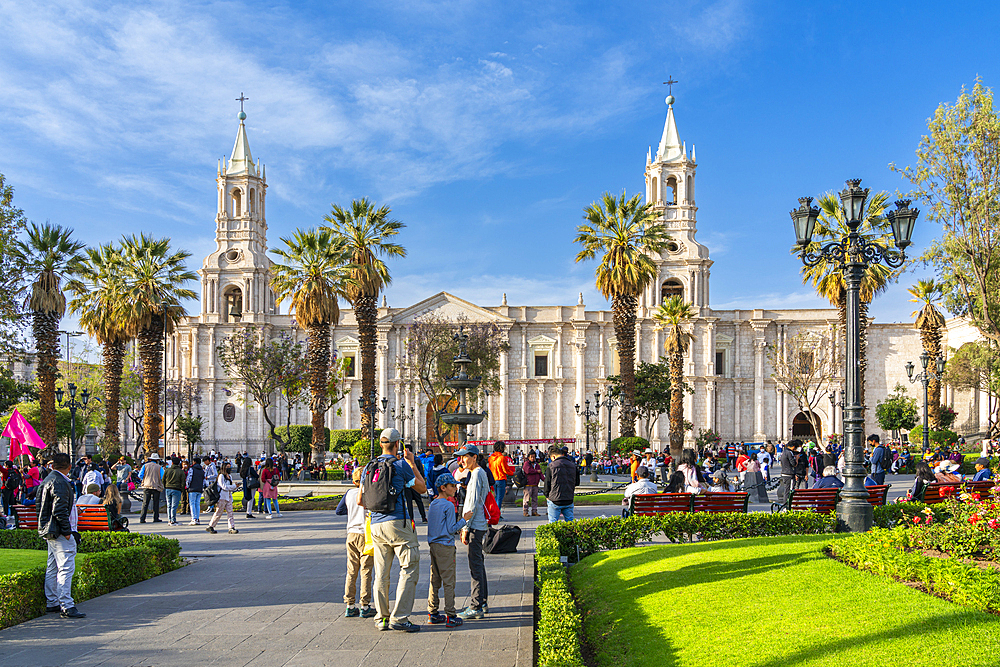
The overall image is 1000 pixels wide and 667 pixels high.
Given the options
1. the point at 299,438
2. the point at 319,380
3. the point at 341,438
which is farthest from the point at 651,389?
the point at 299,438

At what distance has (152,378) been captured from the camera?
33.4 metres

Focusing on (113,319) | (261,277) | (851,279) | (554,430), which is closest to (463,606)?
(851,279)

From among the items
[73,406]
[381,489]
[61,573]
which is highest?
[381,489]

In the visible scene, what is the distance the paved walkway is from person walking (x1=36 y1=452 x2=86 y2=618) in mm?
183

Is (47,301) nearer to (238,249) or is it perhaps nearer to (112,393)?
(112,393)

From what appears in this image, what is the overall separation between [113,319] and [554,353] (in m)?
30.9

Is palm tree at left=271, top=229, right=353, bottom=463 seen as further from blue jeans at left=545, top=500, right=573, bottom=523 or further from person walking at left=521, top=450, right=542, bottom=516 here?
blue jeans at left=545, top=500, right=573, bottom=523

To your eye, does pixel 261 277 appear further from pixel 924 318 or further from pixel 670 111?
pixel 924 318

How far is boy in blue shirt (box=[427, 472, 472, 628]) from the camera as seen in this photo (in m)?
7.56

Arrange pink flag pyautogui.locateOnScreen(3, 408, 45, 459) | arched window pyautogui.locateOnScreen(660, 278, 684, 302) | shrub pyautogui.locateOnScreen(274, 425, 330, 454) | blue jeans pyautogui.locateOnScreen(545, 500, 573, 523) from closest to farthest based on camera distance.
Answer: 1. blue jeans pyautogui.locateOnScreen(545, 500, 573, 523)
2. pink flag pyautogui.locateOnScreen(3, 408, 45, 459)
3. shrub pyautogui.locateOnScreen(274, 425, 330, 454)
4. arched window pyautogui.locateOnScreen(660, 278, 684, 302)

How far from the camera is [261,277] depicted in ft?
190

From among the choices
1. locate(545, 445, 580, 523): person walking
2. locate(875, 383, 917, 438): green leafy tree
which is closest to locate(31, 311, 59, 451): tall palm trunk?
locate(545, 445, 580, 523): person walking

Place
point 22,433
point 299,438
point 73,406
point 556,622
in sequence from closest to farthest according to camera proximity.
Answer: point 556,622 → point 22,433 → point 73,406 → point 299,438

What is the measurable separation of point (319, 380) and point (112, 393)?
979 cm
